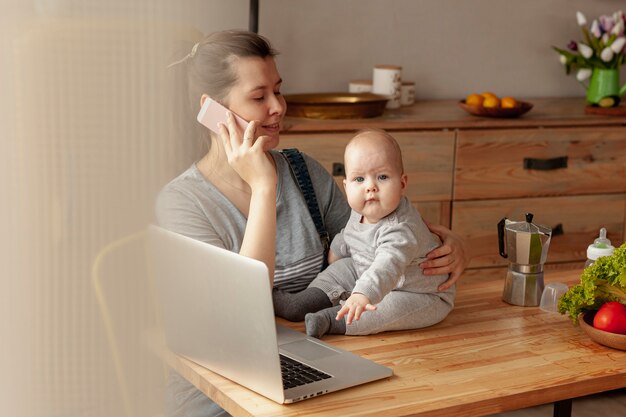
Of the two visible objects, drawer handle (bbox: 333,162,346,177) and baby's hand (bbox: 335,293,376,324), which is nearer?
baby's hand (bbox: 335,293,376,324)

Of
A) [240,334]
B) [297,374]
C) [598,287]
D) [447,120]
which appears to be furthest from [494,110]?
[240,334]

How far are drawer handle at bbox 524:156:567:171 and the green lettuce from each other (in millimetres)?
1629

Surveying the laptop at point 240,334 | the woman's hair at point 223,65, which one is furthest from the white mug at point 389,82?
the laptop at point 240,334

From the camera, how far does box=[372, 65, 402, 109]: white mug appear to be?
2926 millimetres

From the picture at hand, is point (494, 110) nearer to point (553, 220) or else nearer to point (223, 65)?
point (553, 220)

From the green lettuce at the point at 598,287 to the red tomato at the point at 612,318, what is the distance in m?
0.01

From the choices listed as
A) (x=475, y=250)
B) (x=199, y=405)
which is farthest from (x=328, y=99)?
(x=199, y=405)

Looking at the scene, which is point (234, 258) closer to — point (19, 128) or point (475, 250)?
point (19, 128)

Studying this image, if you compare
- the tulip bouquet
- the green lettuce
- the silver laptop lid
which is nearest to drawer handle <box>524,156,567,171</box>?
the tulip bouquet

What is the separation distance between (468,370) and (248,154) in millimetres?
455

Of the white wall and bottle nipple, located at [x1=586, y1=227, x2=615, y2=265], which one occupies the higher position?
the white wall

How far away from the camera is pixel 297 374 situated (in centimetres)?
107

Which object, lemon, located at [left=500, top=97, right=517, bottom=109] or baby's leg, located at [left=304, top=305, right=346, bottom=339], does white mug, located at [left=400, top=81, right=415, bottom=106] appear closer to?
lemon, located at [left=500, top=97, right=517, bottom=109]

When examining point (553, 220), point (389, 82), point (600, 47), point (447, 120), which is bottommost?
point (553, 220)
